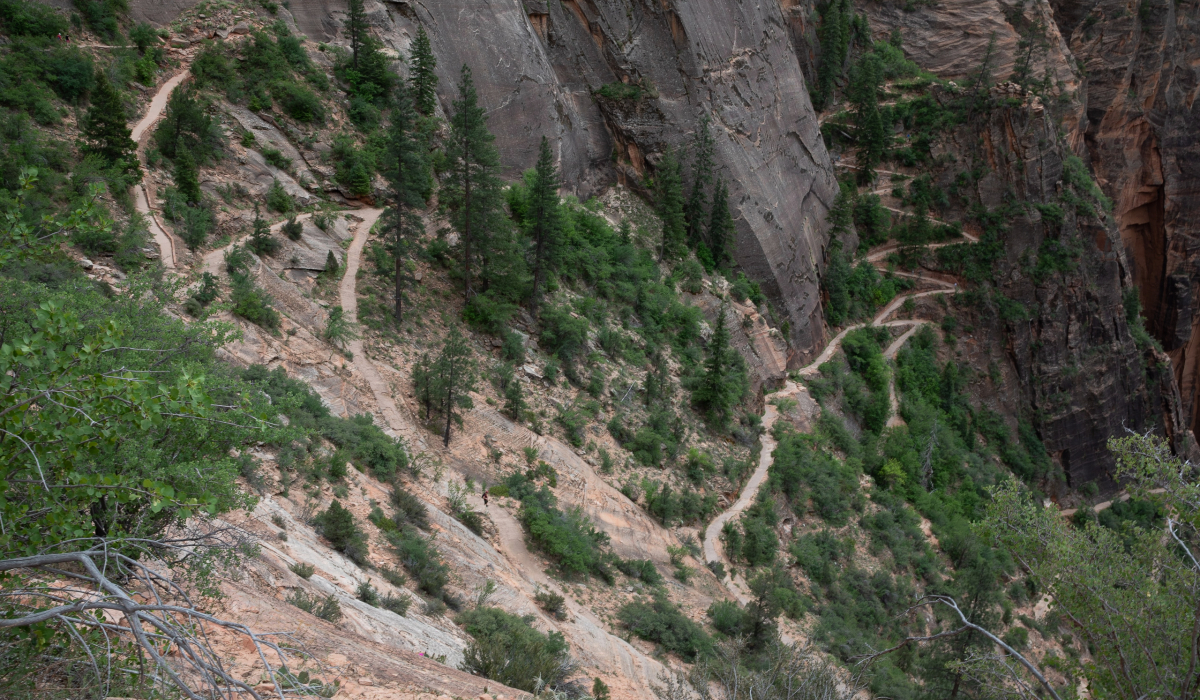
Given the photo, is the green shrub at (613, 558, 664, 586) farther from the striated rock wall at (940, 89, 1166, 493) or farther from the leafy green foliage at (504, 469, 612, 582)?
the striated rock wall at (940, 89, 1166, 493)

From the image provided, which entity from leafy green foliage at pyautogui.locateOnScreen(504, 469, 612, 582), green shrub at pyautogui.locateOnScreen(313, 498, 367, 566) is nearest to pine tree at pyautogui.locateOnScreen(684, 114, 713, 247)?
leafy green foliage at pyautogui.locateOnScreen(504, 469, 612, 582)

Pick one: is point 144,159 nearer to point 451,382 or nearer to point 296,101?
point 296,101

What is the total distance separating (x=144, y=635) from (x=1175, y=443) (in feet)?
249

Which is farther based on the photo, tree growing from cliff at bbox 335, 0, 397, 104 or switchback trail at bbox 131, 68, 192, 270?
tree growing from cliff at bbox 335, 0, 397, 104

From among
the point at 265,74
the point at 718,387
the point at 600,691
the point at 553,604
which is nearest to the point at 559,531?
the point at 553,604

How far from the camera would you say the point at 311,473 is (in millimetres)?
16719

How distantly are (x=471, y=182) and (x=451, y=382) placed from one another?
1109 centimetres

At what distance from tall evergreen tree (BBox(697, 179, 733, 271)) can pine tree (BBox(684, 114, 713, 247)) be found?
711 mm

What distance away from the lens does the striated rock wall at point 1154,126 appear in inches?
2362

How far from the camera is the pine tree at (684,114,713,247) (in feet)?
145

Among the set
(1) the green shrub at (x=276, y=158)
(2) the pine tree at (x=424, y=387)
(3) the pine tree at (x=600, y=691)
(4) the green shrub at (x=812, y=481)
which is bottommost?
(4) the green shrub at (x=812, y=481)

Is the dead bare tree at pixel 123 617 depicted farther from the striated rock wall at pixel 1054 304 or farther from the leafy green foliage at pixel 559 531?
the striated rock wall at pixel 1054 304

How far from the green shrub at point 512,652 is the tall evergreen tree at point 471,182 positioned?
1857 centimetres

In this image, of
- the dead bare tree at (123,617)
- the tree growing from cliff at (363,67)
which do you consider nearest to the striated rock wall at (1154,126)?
the tree growing from cliff at (363,67)
